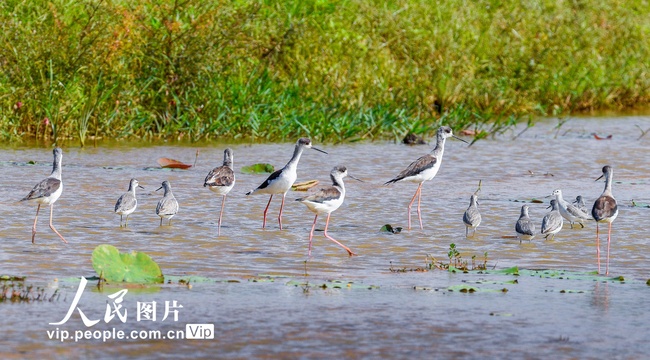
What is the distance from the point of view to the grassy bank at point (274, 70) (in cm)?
1748

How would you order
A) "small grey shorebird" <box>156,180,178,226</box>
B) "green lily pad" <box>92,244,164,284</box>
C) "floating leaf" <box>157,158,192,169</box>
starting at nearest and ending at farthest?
"green lily pad" <box>92,244,164,284</box>, "small grey shorebird" <box>156,180,178,226</box>, "floating leaf" <box>157,158,192,169</box>

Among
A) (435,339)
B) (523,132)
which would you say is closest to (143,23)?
(523,132)

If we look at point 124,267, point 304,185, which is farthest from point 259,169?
point 124,267

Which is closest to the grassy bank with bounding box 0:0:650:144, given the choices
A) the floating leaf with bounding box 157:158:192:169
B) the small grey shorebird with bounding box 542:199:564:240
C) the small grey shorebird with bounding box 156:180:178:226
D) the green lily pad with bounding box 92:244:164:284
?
the floating leaf with bounding box 157:158:192:169

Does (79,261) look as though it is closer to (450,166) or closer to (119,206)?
(119,206)

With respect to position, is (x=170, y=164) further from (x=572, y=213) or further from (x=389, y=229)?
(x=572, y=213)

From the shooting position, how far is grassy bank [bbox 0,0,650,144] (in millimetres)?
17484

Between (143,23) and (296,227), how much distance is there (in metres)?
7.71

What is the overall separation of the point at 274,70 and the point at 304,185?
707cm

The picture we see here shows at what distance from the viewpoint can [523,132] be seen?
2078 cm

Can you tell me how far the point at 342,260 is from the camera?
9.65 m

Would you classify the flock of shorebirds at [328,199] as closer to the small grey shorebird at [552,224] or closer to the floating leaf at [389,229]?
the small grey shorebird at [552,224]

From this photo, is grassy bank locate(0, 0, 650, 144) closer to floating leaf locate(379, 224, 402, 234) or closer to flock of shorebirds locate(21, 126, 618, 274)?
flock of shorebirds locate(21, 126, 618, 274)

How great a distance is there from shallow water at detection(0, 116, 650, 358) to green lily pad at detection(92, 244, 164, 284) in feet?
0.34
